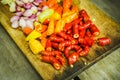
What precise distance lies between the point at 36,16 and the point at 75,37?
39 cm

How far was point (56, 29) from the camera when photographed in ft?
5.06

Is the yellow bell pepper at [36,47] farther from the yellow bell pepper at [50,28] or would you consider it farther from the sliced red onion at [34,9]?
the sliced red onion at [34,9]

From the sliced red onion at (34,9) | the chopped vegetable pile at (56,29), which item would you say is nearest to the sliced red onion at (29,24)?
the chopped vegetable pile at (56,29)

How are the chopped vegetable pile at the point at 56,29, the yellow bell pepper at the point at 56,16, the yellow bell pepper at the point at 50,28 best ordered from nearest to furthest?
the chopped vegetable pile at the point at 56,29 < the yellow bell pepper at the point at 50,28 < the yellow bell pepper at the point at 56,16

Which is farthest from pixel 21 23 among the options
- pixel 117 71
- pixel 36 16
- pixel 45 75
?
pixel 117 71

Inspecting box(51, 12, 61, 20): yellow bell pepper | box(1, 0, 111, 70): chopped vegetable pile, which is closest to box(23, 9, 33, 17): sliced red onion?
box(1, 0, 111, 70): chopped vegetable pile

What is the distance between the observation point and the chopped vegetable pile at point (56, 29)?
140 cm

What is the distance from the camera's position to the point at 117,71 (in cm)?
156

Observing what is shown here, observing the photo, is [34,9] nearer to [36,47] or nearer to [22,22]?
[22,22]

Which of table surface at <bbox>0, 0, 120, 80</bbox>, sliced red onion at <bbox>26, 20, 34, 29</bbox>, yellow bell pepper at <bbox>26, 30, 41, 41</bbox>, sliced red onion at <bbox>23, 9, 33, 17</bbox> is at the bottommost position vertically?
table surface at <bbox>0, 0, 120, 80</bbox>

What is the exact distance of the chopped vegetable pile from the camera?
55.2 inches

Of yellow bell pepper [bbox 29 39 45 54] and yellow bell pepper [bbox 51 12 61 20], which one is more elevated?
yellow bell pepper [bbox 51 12 61 20]

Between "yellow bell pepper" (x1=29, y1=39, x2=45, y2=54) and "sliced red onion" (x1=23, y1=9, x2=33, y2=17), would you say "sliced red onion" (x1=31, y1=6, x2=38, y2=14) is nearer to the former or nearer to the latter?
"sliced red onion" (x1=23, y1=9, x2=33, y2=17)

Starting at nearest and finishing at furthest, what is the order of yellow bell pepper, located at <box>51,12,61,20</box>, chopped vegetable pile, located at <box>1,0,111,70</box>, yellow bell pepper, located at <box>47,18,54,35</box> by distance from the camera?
chopped vegetable pile, located at <box>1,0,111,70</box>
yellow bell pepper, located at <box>47,18,54,35</box>
yellow bell pepper, located at <box>51,12,61,20</box>
